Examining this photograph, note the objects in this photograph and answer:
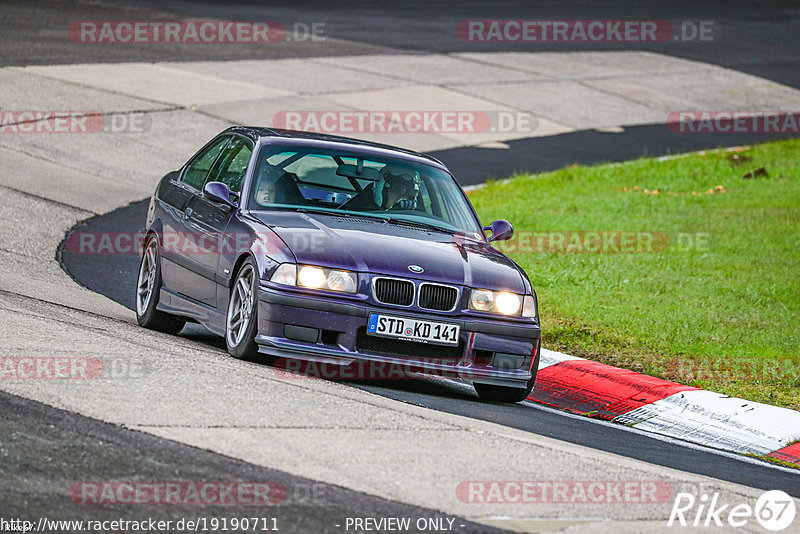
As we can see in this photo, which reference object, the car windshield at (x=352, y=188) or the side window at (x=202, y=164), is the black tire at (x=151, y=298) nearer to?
the side window at (x=202, y=164)

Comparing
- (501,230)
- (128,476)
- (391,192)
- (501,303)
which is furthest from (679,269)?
(128,476)

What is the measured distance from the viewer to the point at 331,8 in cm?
3675

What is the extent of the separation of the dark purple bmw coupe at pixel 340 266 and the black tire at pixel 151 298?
0.05ft

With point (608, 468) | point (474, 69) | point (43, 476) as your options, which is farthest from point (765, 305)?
point (474, 69)

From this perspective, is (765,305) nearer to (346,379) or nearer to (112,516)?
(346,379)

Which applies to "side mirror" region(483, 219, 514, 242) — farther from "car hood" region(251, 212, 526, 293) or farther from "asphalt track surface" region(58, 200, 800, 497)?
"asphalt track surface" region(58, 200, 800, 497)

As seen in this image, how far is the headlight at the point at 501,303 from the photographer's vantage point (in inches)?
325

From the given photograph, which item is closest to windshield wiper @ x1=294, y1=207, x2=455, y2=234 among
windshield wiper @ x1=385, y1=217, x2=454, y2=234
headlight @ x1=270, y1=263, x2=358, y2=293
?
windshield wiper @ x1=385, y1=217, x2=454, y2=234

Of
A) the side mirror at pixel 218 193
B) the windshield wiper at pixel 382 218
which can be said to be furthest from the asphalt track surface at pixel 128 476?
the windshield wiper at pixel 382 218

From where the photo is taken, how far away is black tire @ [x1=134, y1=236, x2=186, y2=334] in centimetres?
980

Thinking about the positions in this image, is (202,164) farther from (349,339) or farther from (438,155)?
(438,155)

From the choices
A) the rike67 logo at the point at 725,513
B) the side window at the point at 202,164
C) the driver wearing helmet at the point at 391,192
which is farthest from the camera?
the side window at the point at 202,164

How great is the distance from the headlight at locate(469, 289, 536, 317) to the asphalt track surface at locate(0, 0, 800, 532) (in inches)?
24.9

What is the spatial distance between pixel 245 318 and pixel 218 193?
1.10 m
